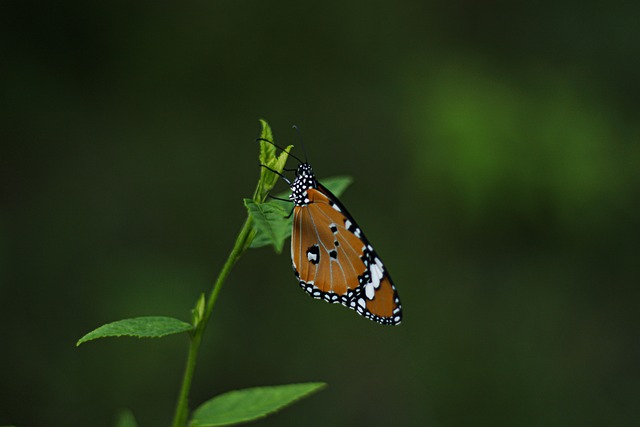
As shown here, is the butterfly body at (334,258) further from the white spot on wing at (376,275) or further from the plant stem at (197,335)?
the plant stem at (197,335)

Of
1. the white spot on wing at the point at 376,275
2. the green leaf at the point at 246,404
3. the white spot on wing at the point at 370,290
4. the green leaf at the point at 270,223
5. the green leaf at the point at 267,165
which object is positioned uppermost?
the green leaf at the point at 267,165

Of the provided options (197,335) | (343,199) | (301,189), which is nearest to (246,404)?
(197,335)

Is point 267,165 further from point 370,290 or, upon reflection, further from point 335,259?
point 370,290

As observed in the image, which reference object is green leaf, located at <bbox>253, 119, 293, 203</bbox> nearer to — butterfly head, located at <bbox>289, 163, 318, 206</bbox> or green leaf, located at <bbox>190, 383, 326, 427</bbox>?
butterfly head, located at <bbox>289, 163, 318, 206</bbox>

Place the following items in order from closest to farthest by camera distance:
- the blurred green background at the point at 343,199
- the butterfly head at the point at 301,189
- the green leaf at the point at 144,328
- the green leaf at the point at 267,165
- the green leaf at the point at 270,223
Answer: the green leaf at the point at 270,223 → the green leaf at the point at 144,328 → the green leaf at the point at 267,165 → the butterfly head at the point at 301,189 → the blurred green background at the point at 343,199

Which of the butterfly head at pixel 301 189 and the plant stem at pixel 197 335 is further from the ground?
the butterfly head at pixel 301 189

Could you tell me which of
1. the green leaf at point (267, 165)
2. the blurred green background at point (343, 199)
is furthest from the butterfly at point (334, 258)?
the blurred green background at point (343, 199)
